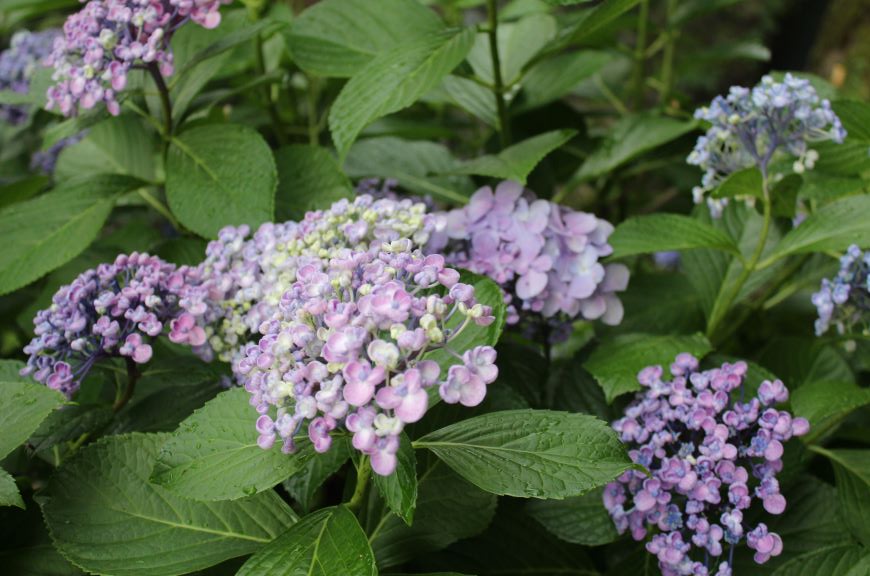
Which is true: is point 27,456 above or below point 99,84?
below

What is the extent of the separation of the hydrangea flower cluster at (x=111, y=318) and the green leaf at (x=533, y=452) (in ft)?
1.24

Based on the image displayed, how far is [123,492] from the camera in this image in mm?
1049

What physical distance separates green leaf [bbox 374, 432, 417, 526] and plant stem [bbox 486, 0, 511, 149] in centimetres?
81

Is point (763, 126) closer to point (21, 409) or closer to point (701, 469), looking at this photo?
point (701, 469)

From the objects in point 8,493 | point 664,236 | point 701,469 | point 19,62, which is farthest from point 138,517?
point 19,62

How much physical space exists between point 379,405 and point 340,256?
20 centimetres

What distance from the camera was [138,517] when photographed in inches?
40.8

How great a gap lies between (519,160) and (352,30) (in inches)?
15.4

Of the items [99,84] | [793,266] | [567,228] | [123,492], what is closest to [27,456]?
[123,492]

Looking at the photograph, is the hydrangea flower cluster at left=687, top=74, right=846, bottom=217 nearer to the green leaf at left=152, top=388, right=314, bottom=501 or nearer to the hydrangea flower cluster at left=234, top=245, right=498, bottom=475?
the hydrangea flower cluster at left=234, top=245, right=498, bottom=475

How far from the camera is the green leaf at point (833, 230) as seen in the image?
48.5 inches

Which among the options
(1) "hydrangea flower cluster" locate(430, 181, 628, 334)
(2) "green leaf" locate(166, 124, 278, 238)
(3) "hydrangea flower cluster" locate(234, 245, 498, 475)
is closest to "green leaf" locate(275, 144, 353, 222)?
(2) "green leaf" locate(166, 124, 278, 238)

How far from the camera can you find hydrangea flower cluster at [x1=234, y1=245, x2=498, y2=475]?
787 mm

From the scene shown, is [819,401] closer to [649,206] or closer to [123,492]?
[123,492]
